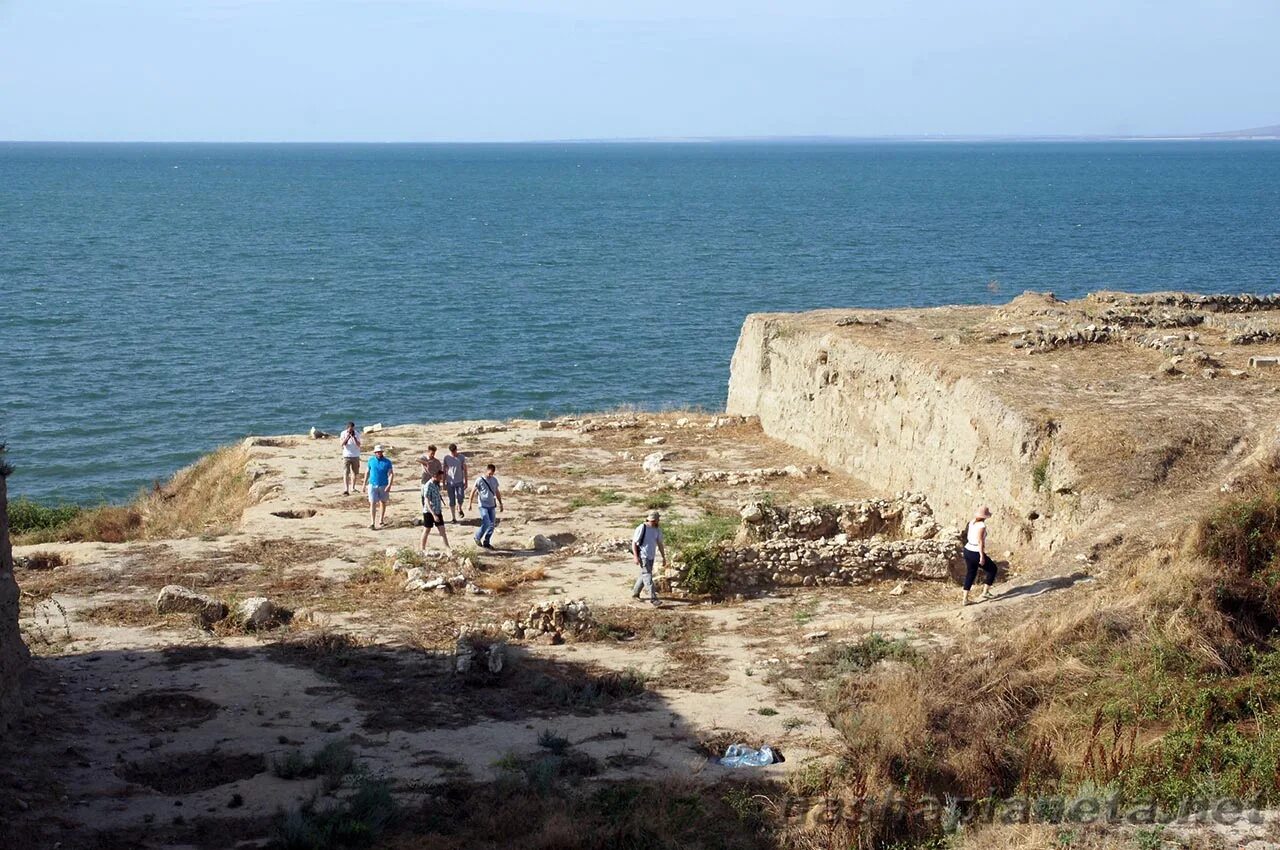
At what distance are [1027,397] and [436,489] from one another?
386 inches

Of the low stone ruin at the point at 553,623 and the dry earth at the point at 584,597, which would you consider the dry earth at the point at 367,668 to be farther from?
the low stone ruin at the point at 553,623

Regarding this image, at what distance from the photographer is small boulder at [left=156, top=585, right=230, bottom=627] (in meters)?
17.6

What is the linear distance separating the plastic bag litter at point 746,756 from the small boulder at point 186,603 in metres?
7.93

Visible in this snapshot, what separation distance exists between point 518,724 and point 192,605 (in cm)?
609

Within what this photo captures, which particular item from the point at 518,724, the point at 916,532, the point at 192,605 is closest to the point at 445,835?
the point at 518,724

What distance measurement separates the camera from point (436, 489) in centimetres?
2077

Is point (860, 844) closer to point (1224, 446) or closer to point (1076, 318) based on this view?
point (1224, 446)

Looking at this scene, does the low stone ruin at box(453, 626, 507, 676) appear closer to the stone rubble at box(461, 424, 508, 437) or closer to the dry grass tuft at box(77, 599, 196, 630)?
the dry grass tuft at box(77, 599, 196, 630)

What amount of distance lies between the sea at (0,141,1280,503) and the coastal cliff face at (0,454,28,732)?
64.2 feet

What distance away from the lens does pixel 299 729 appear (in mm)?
13953

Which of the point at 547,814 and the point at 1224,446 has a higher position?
the point at 1224,446

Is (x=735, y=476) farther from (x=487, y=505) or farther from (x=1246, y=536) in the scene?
(x=1246, y=536)

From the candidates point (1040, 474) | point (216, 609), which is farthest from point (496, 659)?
point (1040, 474)

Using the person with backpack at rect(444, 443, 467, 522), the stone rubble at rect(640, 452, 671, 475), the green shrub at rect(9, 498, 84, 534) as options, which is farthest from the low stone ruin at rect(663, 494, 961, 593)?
the green shrub at rect(9, 498, 84, 534)
